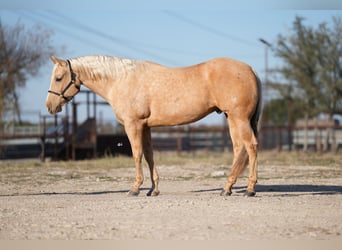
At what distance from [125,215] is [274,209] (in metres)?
1.88

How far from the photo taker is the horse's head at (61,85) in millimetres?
9648

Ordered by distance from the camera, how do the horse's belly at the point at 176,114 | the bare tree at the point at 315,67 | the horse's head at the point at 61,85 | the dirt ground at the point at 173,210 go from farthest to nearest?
1. the bare tree at the point at 315,67
2. the horse's head at the point at 61,85
3. the horse's belly at the point at 176,114
4. the dirt ground at the point at 173,210

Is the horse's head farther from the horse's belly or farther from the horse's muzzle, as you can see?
the horse's belly

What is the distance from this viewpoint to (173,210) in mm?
7234

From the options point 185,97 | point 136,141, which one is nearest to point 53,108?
point 136,141

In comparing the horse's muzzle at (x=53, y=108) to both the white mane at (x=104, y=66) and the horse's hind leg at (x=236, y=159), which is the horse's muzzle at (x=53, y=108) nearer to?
the white mane at (x=104, y=66)

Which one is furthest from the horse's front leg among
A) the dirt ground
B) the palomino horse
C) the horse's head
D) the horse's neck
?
the horse's head

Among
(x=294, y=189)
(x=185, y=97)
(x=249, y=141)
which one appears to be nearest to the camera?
(x=249, y=141)

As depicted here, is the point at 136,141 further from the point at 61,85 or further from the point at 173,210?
the point at 173,210

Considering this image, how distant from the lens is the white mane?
9422 millimetres

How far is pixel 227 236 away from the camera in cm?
557

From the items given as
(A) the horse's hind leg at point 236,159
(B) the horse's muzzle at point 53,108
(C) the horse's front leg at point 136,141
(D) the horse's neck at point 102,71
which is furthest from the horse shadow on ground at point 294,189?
(B) the horse's muzzle at point 53,108

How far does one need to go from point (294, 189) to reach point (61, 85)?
4516mm

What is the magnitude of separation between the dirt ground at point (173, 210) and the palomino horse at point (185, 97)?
788 millimetres
